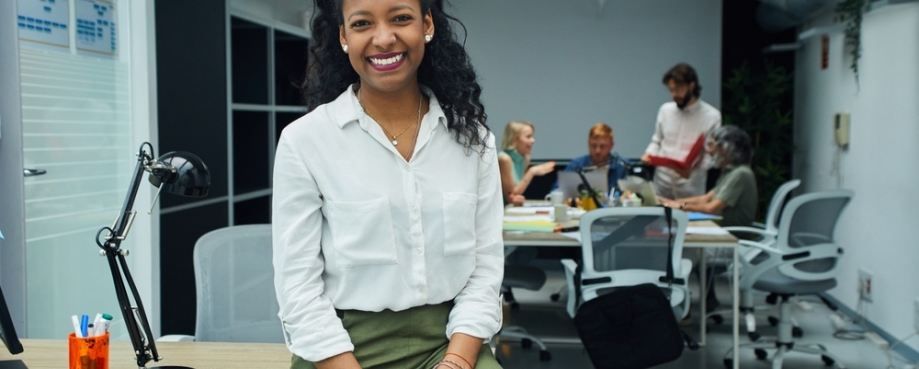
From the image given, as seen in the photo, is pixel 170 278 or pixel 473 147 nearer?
pixel 473 147

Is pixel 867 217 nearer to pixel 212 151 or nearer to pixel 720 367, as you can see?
pixel 720 367

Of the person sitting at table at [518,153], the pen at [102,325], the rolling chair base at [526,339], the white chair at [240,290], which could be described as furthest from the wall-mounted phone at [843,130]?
the pen at [102,325]

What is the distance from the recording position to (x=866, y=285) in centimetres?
553

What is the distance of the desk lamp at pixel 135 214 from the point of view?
5.45 feet

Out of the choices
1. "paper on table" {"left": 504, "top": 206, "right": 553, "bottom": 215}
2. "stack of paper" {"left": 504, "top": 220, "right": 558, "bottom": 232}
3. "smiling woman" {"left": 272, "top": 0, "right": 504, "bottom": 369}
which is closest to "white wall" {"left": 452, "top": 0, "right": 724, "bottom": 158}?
"paper on table" {"left": 504, "top": 206, "right": 553, "bottom": 215}

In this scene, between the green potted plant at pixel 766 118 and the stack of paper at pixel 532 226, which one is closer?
the stack of paper at pixel 532 226

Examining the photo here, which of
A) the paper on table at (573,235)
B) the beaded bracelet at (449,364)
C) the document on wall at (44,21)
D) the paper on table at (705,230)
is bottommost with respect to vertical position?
the paper on table at (573,235)

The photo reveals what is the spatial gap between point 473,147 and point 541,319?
445cm

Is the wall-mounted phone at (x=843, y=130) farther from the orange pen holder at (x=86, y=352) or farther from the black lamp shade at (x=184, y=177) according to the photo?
the orange pen holder at (x=86, y=352)

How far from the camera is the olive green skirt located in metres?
1.53

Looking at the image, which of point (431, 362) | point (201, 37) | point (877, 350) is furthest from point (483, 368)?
point (877, 350)

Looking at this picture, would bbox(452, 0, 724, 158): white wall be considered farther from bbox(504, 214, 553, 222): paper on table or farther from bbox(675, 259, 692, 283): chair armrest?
bbox(675, 259, 692, 283): chair armrest

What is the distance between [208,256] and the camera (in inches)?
96.0

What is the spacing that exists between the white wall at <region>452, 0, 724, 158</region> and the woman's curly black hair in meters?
7.23
